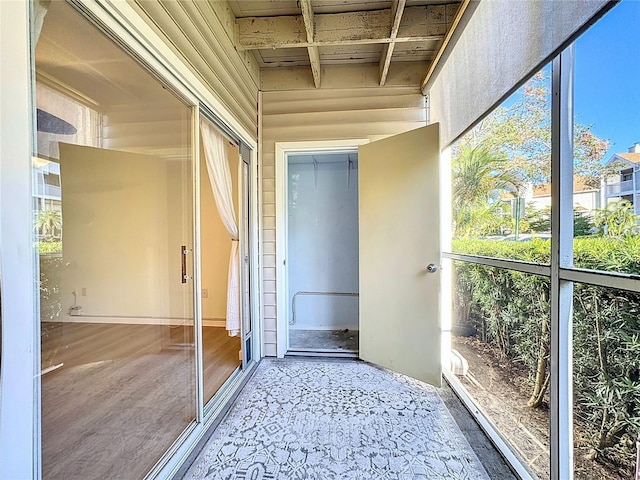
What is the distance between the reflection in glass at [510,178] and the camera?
1.43 m

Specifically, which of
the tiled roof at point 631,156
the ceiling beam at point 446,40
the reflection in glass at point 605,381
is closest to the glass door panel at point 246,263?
the ceiling beam at point 446,40

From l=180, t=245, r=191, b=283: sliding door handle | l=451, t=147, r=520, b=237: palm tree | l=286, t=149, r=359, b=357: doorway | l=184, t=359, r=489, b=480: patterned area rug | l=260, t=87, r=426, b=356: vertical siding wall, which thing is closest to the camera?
l=184, t=359, r=489, b=480: patterned area rug

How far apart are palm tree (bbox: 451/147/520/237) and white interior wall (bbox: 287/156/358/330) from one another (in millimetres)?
1636

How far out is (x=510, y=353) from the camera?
1.76 m

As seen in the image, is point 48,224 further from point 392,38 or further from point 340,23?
point 392,38

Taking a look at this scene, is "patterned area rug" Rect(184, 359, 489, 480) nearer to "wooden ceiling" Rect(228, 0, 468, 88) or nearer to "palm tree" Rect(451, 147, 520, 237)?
"palm tree" Rect(451, 147, 520, 237)

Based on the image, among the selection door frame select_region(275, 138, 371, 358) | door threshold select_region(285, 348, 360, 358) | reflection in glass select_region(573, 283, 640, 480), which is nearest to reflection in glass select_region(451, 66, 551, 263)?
reflection in glass select_region(573, 283, 640, 480)

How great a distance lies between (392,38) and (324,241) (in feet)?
8.02

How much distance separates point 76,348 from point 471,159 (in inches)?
128

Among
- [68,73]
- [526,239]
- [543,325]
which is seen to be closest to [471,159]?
[526,239]

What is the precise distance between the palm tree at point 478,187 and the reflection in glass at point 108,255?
198cm

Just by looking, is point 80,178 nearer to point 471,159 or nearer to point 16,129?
point 16,129

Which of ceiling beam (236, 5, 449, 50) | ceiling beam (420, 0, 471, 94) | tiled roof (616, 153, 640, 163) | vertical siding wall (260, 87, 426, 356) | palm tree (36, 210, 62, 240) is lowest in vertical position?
palm tree (36, 210, 62, 240)

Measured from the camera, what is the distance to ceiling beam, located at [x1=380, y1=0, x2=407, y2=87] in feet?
6.62
